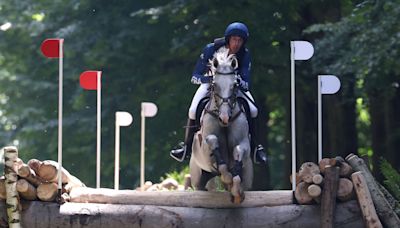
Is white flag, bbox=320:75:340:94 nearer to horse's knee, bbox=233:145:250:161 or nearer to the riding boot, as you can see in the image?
the riding boot

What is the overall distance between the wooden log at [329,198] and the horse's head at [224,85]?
1.06 meters

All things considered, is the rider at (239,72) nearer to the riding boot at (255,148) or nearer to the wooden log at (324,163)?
the riding boot at (255,148)

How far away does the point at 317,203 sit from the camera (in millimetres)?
10391

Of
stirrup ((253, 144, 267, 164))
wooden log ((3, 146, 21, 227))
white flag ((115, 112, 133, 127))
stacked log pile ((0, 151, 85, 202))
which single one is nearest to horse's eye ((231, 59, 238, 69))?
stirrup ((253, 144, 267, 164))

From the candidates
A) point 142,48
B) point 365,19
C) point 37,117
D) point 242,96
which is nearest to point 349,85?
point 365,19

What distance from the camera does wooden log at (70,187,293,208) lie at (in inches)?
411

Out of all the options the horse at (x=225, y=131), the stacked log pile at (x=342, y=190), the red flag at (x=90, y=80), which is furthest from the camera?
the red flag at (x=90, y=80)

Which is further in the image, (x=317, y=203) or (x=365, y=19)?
(x=365, y=19)

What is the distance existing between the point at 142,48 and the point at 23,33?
116 inches

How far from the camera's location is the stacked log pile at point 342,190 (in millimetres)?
10141

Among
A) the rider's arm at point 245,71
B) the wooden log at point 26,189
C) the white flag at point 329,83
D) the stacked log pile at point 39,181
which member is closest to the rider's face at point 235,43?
the rider's arm at point 245,71

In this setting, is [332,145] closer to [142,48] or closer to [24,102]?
[142,48]

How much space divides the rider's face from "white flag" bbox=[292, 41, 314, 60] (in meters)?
0.56

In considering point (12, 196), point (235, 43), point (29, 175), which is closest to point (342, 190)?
point (235, 43)
